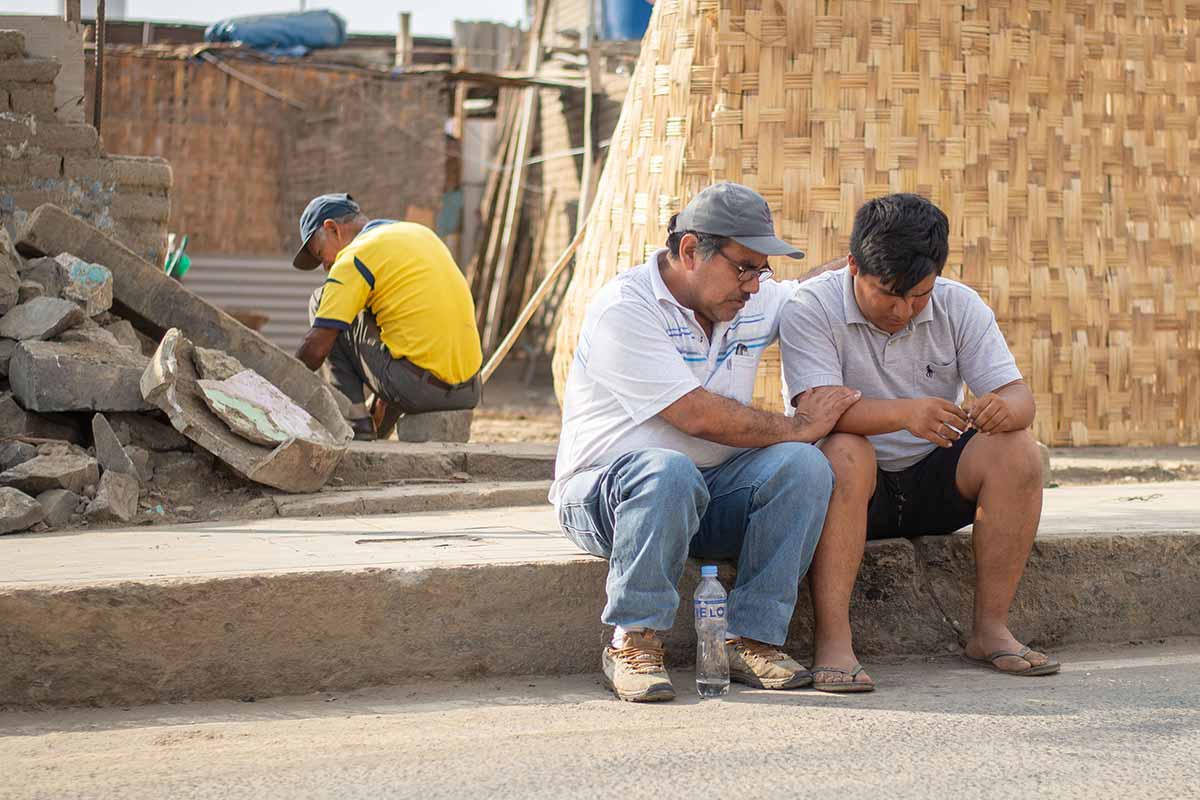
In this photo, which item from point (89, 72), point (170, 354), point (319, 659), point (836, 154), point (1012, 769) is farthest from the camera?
point (89, 72)

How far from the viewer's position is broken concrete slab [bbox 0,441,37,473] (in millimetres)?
4453

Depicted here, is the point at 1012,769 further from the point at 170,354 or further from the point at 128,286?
the point at 128,286

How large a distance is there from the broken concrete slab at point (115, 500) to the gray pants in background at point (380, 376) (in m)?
1.75

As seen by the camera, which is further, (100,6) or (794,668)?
(100,6)

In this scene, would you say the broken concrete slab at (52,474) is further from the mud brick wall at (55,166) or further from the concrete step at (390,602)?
the mud brick wall at (55,166)

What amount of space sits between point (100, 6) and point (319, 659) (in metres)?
4.69

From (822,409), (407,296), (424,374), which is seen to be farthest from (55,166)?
(822,409)

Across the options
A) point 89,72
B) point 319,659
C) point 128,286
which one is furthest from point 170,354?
point 89,72

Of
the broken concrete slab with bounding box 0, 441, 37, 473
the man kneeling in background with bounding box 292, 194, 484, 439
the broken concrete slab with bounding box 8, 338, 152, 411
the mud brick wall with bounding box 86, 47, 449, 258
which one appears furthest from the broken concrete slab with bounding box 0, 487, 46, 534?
the mud brick wall with bounding box 86, 47, 449, 258

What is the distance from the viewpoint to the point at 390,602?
3.23 m

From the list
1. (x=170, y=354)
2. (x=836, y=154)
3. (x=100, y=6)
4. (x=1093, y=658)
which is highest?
(x=100, y=6)

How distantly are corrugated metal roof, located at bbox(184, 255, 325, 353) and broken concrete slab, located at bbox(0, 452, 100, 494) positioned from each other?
9965mm

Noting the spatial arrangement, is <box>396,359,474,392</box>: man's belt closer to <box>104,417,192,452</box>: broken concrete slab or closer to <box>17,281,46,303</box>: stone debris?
<box>104,417,192,452</box>: broken concrete slab

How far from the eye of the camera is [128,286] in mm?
5492
